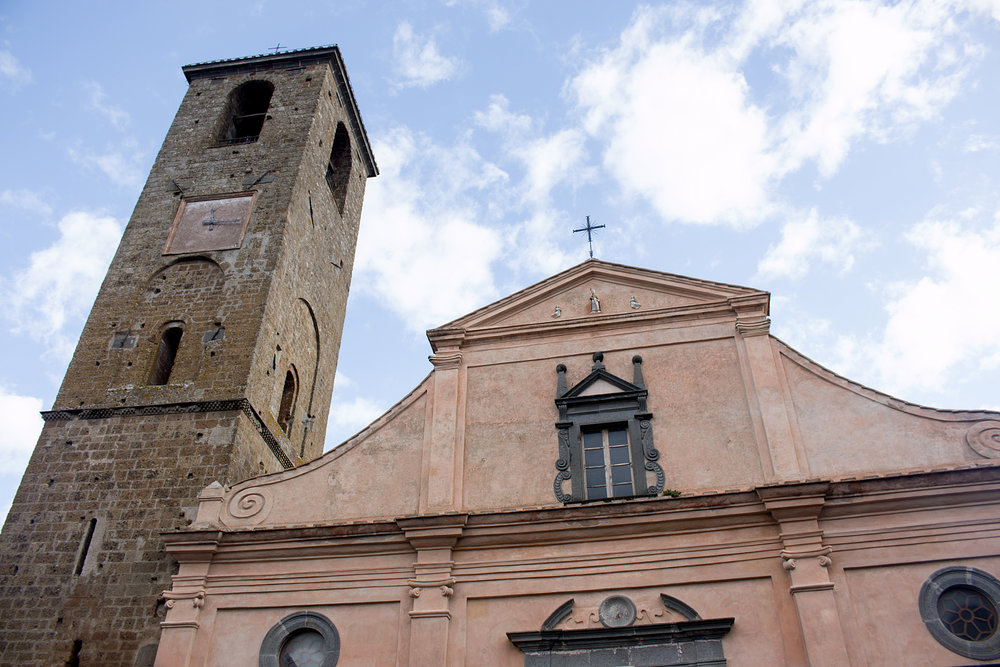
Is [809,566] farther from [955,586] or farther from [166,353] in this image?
[166,353]

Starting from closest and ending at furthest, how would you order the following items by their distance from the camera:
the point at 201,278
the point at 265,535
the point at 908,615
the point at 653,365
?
the point at 908,615 → the point at 265,535 → the point at 653,365 → the point at 201,278

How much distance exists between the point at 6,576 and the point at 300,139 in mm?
10030

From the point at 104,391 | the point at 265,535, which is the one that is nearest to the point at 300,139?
the point at 104,391

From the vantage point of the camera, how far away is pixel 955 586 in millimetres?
9297

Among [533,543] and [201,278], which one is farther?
[201,278]

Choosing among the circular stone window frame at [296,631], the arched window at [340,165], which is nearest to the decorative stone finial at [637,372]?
the circular stone window frame at [296,631]

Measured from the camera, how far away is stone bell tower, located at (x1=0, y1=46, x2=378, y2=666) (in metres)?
12.1

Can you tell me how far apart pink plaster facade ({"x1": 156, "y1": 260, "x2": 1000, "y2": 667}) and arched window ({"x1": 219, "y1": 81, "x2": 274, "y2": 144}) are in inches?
392

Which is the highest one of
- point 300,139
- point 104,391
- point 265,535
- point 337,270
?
point 300,139

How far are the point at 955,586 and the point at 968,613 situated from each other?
29 centimetres

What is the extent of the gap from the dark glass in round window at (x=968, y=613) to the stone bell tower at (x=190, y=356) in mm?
9638

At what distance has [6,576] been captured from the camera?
12.3 m

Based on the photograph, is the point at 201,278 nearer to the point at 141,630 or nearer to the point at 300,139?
the point at 300,139

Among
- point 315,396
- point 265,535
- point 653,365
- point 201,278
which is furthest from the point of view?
point 315,396
